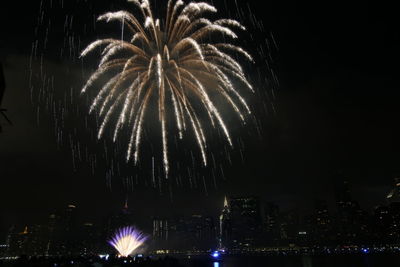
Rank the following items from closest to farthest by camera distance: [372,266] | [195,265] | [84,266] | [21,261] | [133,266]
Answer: [21,261], [84,266], [133,266], [195,265], [372,266]

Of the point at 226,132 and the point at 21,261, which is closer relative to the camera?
the point at 226,132

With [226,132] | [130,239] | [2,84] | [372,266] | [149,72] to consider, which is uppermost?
[149,72]

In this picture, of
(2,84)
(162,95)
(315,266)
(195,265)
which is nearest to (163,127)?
(162,95)

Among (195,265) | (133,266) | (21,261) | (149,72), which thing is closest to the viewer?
(149,72)

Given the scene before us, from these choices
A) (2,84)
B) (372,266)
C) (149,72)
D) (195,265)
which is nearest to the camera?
(2,84)

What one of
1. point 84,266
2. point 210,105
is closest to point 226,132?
point 210,105

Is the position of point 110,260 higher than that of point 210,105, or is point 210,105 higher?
point 210,105

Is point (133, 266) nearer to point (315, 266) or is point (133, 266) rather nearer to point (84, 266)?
point (84, 266)

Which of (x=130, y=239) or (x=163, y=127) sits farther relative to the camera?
(x=130, y=239)

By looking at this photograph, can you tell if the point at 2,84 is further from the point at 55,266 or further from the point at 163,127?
the point at 55,266
